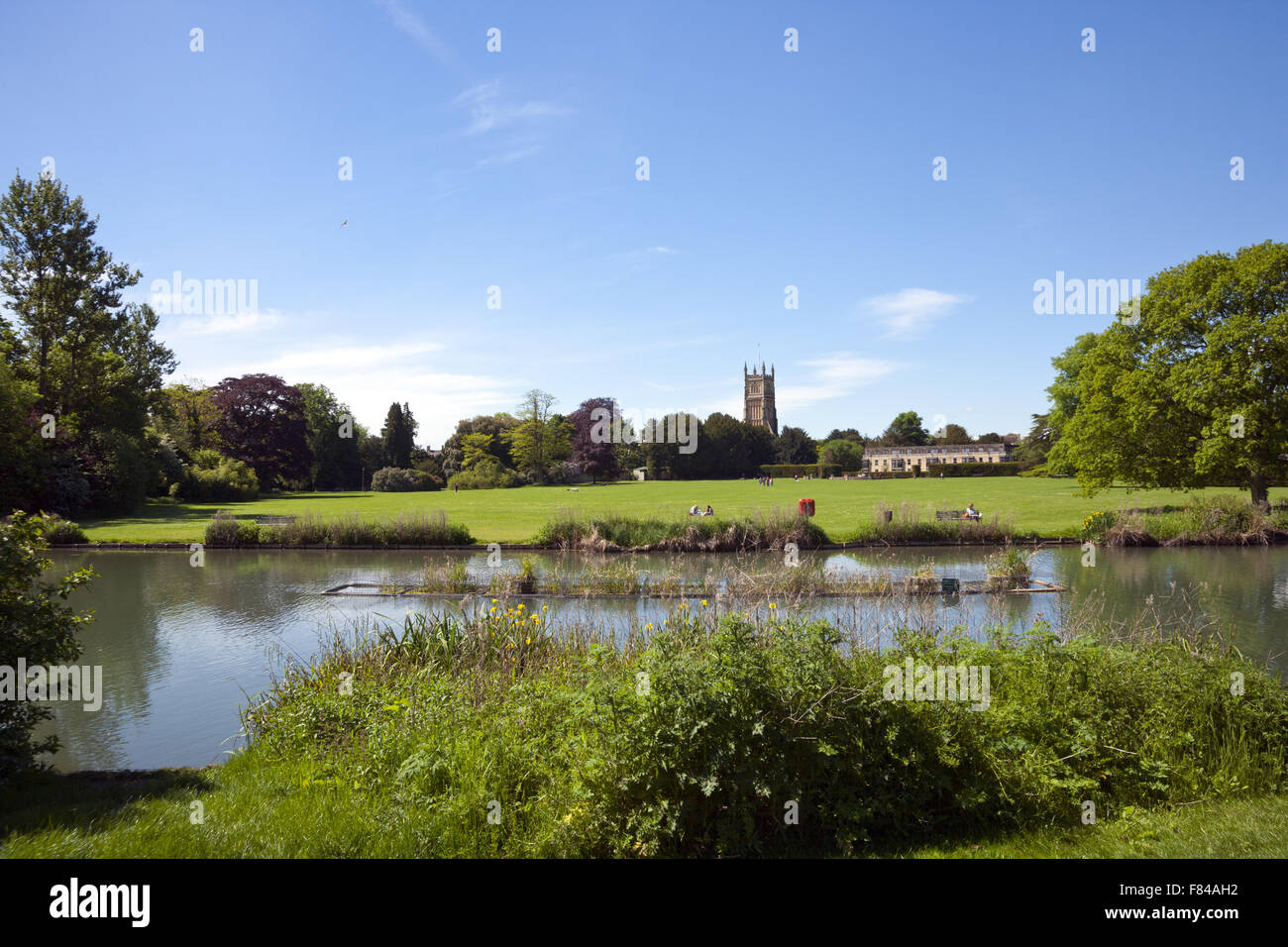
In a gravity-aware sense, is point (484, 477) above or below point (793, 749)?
above

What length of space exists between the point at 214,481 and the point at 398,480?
18.1 meters

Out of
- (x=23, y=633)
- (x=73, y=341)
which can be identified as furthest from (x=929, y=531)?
(x=73, y=341)

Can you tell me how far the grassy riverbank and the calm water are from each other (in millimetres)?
1954

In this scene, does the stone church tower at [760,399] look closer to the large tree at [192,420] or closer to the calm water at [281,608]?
the large tree at [192,420]

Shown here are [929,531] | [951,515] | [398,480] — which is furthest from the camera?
[398,480]

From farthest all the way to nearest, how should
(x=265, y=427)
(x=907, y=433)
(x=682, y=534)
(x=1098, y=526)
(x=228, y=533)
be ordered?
(x=907, y=433)
(x=265, y=427)
(x=228, y=533)
(x=1098, y=526)
(x=682, y=534)

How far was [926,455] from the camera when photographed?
117938 mm

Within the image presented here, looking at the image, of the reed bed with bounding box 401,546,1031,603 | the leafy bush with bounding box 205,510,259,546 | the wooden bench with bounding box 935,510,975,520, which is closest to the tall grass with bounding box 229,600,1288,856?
the reed bed with bounding box 401,546,1031,603

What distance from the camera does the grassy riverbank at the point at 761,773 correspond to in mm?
4387

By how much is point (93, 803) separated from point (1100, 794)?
21.8 ft

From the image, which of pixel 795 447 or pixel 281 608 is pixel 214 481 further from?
pixel 795 447

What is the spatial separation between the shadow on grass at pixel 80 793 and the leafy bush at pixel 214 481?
46.0 m
